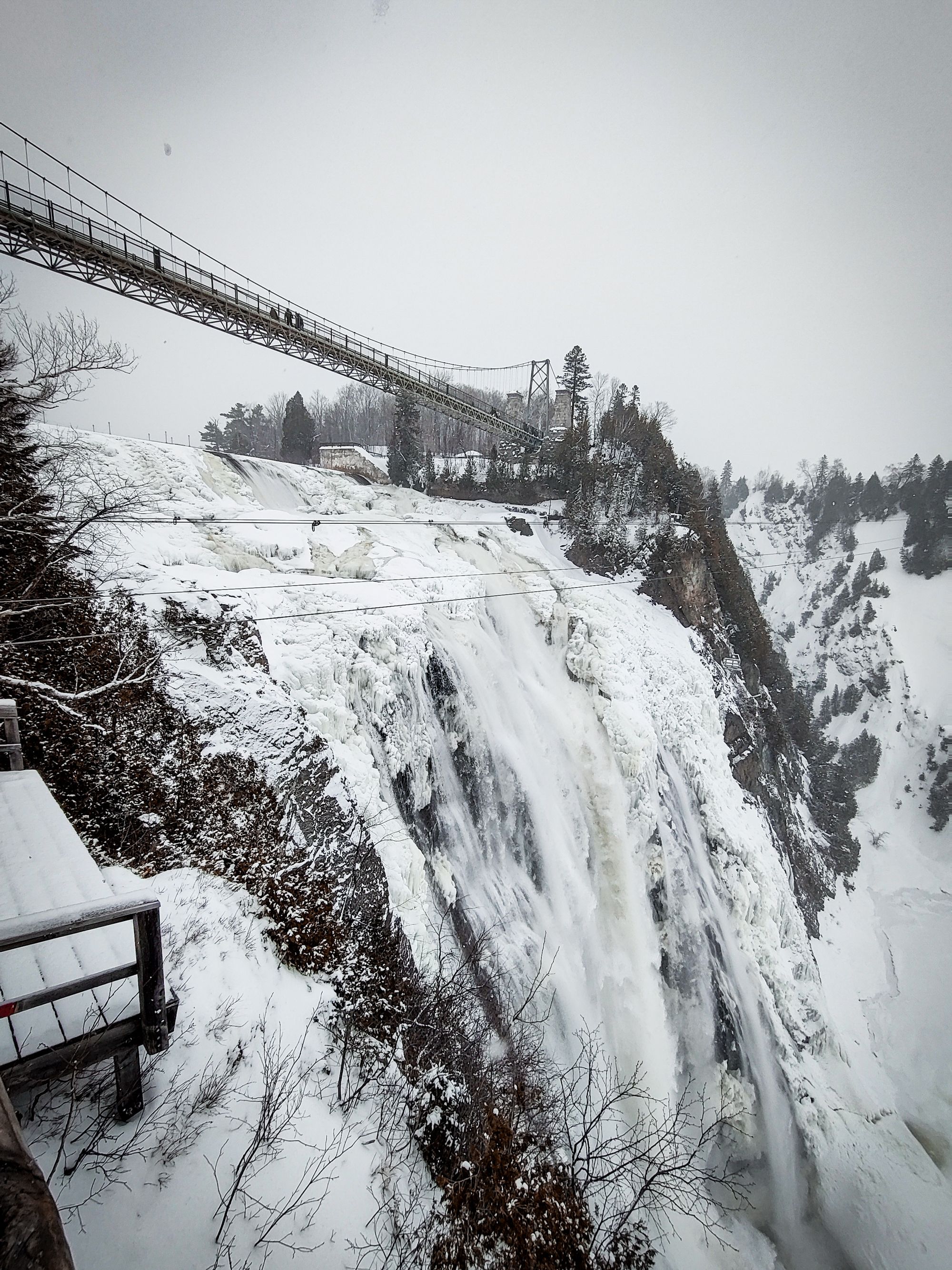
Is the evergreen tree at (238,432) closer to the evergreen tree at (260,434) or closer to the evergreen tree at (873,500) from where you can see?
the evergreen tree at (260,434)

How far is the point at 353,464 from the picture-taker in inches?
1024

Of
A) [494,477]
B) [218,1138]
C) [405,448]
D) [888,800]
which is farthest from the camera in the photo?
[888,800]

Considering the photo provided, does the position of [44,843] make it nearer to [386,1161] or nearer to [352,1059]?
[352,1059]

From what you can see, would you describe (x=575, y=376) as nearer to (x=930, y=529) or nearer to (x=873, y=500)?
(x=930, y=529)

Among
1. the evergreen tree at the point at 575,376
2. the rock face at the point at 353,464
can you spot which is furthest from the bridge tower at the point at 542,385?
the rock face at the point at 353,464

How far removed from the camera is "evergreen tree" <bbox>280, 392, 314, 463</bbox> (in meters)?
Result: 29.1

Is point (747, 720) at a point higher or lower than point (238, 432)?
lower

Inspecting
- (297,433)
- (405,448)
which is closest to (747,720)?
(405,448)

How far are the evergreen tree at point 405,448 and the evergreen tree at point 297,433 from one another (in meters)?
6.76

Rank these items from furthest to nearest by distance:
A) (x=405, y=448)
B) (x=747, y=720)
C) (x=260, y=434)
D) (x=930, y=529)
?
(x=930, y=529)
(x=260, y=434)
(x=405, y=448)
(x=747, y=720)

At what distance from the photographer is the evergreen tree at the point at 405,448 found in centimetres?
2539

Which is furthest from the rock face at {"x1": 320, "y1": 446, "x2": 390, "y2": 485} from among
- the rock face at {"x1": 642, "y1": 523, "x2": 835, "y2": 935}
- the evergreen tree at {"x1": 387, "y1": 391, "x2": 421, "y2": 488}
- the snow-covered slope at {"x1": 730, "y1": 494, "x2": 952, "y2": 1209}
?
the snow-covered slope at {"x1": 730, "y1": 494, "x2": 952, "y2": 1209}

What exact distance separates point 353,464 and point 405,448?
119 inches

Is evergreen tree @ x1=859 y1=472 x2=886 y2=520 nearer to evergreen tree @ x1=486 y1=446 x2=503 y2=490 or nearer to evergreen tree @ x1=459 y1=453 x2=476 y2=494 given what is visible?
evergreen tree @ x1=486 y1=446 x2=503 y2=490
